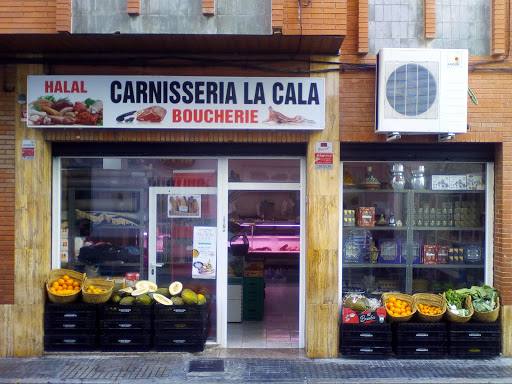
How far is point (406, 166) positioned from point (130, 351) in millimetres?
5259

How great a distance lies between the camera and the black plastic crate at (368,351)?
25.5 ft

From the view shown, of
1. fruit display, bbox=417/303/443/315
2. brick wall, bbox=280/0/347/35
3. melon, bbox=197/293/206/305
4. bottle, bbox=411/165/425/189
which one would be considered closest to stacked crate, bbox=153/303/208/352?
melon, bbox=197/293/206/305

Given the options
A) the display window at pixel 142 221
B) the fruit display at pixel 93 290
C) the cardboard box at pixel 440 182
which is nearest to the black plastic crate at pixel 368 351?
the display window at pixel 142 221

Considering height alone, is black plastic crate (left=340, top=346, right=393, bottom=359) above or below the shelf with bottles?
below

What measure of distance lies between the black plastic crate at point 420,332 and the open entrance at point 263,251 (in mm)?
1746

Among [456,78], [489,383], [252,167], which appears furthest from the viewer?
[252,167]

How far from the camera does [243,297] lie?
9.41 metres

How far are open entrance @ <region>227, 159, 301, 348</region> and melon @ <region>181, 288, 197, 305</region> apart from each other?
1053 millimetres

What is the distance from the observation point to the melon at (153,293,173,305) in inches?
314

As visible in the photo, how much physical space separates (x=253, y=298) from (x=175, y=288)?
1.77 meters

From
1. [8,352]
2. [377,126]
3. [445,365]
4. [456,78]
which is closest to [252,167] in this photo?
[377,126]

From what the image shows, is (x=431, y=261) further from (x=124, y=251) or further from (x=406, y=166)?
(x=124, y=251)

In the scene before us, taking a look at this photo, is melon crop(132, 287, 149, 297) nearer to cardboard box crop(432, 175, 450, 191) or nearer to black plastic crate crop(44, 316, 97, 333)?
black plastic crate crop(44, 316, 97, 333)

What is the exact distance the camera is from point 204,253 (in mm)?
8391
